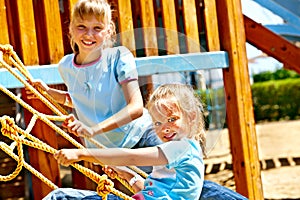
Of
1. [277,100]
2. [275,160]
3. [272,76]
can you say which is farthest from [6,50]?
[272,76]

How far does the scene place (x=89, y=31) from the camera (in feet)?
10.2

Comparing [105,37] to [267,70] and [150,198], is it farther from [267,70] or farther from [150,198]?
[267,70]

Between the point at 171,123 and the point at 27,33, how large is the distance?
63.2 inches

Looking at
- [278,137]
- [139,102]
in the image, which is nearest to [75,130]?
[139,102]

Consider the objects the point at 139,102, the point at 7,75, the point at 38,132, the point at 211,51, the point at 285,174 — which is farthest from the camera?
the point at 285,174

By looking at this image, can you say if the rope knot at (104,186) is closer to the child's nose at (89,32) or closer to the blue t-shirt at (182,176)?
the blue t-shirt at (182,176)

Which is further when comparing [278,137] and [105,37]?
[278,137]

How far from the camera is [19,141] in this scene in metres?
2.93

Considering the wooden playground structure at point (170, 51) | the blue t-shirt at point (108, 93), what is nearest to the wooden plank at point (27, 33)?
the wooden playground structure at point (170, 51)

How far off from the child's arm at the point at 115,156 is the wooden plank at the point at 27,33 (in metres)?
1.60

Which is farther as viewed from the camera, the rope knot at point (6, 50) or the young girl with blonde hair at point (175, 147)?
the rope knot at point (6, 50)

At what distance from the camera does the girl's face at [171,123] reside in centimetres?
270

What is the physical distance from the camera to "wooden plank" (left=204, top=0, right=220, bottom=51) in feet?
15.1

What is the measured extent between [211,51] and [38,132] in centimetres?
126
